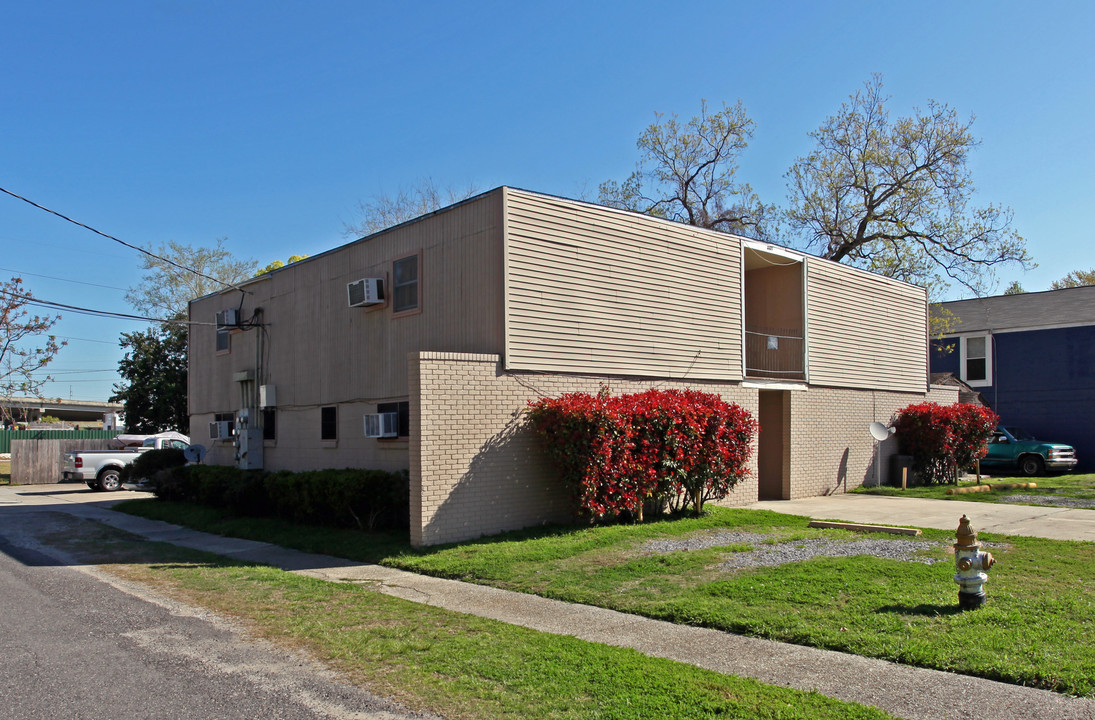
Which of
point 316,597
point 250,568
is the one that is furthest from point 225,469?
point 316,597

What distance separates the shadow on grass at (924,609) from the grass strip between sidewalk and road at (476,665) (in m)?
2.30

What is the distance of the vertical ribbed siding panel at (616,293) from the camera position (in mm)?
12516

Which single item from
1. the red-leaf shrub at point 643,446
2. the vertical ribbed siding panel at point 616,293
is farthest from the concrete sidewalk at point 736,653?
the vertical ribbed siding panel at point 616,293

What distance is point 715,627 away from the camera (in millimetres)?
7066

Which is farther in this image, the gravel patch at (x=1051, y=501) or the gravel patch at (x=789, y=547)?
the gravel patch at (x=1051, y=501)

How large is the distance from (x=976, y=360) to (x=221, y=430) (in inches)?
1066

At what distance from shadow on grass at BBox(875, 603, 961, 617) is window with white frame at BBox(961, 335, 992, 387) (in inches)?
1060

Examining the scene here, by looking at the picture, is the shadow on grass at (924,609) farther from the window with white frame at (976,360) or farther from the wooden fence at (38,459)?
the wooden fence at (38,459)

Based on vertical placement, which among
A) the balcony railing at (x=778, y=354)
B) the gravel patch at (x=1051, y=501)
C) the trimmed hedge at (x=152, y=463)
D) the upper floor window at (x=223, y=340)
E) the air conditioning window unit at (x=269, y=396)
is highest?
the upper floor window at (x=223, y=340)

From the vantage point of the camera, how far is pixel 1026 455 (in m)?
25.6

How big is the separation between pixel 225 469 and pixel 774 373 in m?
11.9

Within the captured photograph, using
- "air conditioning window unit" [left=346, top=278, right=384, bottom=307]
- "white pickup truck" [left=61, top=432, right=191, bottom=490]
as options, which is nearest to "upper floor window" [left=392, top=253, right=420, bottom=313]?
"air conditioning window unit" [left=346, top=278, right=384, bottom=307]

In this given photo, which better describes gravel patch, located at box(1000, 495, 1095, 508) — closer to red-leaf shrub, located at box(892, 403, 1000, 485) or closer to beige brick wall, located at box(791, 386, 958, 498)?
red-leaf shrub, located at box(892, 403, 1000, 485)

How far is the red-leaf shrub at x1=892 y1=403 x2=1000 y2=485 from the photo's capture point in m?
20.5
